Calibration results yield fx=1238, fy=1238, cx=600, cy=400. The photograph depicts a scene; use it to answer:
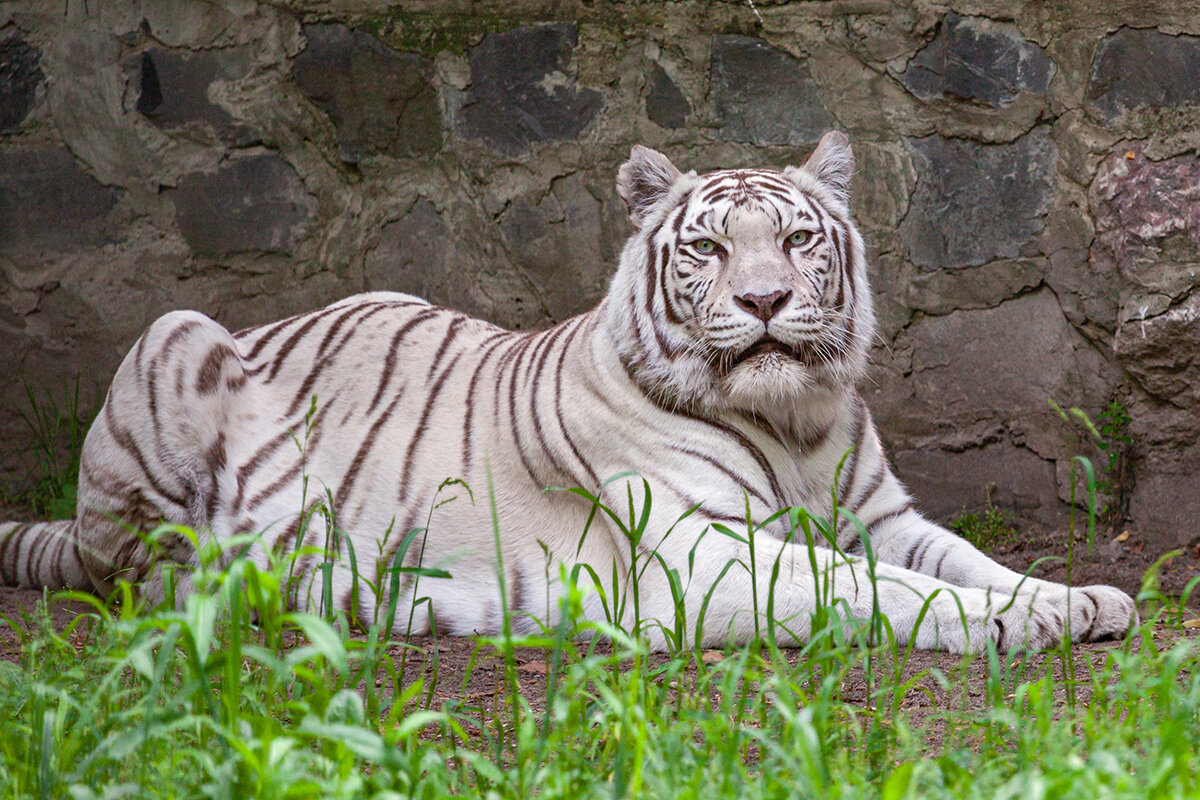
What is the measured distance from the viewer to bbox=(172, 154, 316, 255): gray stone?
173 inches

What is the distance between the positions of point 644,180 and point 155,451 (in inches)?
59.7

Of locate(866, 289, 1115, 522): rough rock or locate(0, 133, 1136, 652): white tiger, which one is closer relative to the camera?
locate(0, 133, 1136, 652): white tiger

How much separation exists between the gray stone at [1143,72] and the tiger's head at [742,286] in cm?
117

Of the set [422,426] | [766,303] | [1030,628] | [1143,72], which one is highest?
[1143,72]

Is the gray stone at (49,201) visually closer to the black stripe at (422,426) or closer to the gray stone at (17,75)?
the gray stone at (17,75)

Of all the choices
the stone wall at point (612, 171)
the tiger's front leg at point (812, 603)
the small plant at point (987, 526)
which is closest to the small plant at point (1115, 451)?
the stone wall at point (612, 171)

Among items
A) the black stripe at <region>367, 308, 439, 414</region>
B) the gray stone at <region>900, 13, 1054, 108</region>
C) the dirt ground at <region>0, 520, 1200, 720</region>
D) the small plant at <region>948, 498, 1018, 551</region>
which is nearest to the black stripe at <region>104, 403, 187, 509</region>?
the dirt ground at <region>0, 520, 1200, 720</region>

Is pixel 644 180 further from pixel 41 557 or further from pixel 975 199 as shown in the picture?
pixel 41 557

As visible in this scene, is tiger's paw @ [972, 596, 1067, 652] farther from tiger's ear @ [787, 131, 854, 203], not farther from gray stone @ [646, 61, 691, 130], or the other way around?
gray stone @ [646, 61, 691, 130]

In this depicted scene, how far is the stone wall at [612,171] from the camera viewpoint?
12.8 feet

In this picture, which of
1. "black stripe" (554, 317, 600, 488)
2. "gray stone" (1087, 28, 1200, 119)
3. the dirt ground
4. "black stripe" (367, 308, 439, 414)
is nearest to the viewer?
the dirt ground

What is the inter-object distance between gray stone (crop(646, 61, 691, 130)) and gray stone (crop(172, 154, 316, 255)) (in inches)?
49.7

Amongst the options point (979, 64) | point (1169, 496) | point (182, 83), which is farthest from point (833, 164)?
point (182, 83)

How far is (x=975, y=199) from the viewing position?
4.10 meters
